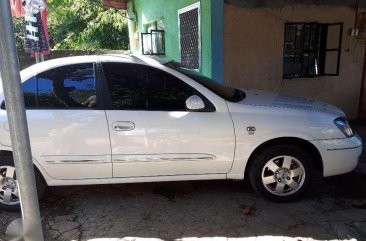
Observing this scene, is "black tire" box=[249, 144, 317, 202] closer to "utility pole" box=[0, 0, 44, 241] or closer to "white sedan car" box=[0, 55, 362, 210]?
"white sedan car" box=[0, 55, 362, 210]

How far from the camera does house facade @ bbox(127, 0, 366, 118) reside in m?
6.47

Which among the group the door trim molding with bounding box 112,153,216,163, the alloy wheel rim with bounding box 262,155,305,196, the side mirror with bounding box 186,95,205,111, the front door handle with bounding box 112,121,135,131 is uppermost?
the side mirror with bounding box 186,95,205,111

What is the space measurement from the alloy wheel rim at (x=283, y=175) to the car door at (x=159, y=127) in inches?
17.0

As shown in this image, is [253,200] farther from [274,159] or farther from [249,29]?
[249,29]

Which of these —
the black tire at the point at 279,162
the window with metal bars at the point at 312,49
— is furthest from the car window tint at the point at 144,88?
the window with metal bars at the point at 312,49

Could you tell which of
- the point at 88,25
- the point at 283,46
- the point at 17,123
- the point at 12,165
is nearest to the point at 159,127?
the point at 12,165

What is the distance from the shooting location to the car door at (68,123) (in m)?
3.58

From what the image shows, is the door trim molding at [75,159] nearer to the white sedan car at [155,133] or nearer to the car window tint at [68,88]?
the white sedan car at [155,133]

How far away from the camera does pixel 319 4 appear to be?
6.87 meters

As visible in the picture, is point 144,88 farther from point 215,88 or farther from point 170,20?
point 170,20

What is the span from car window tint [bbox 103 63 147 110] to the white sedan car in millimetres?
10

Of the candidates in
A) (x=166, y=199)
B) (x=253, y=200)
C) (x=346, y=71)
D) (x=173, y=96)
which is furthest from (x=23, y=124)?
(x=346, y=71)

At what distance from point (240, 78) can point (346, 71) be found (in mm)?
2384

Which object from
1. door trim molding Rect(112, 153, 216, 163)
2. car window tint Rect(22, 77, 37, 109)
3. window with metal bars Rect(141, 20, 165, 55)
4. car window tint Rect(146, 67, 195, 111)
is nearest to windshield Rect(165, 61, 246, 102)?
car window tint Rect(146, 67, 195, 111)
